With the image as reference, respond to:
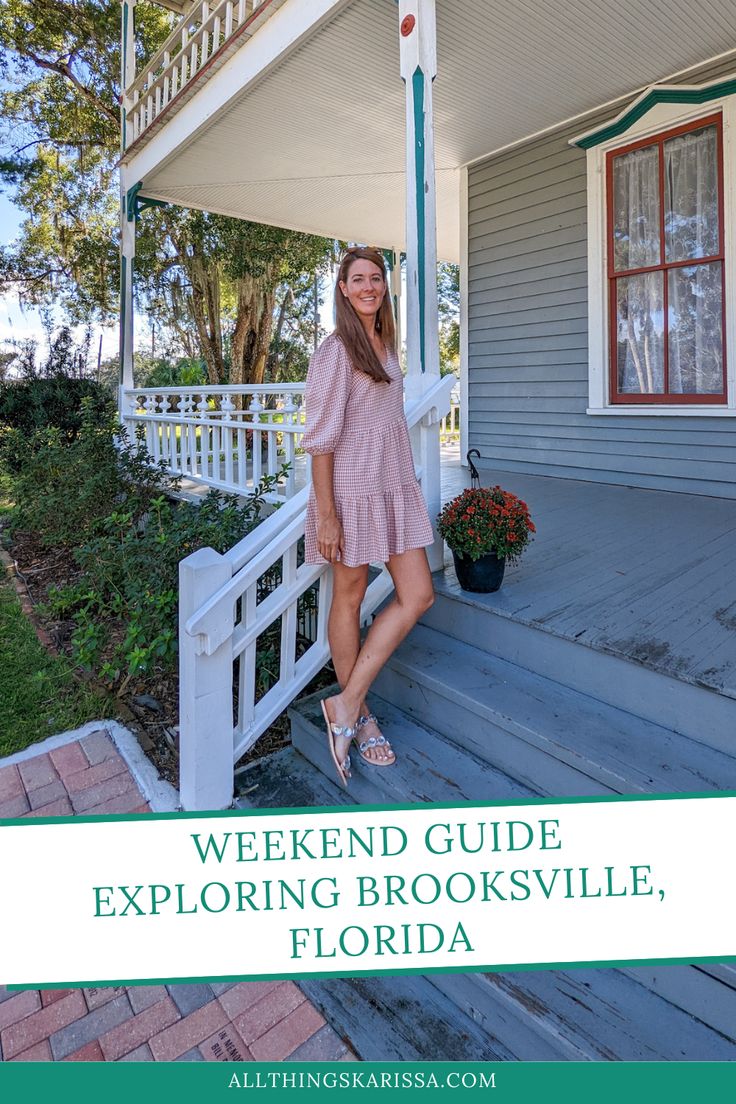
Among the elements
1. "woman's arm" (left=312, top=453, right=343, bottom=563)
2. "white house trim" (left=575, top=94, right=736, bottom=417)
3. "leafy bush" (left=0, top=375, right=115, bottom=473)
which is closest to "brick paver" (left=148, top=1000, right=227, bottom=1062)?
"woman's arm" (left=312, top=453, right=343, bottom=563)

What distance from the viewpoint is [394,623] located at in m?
1.94


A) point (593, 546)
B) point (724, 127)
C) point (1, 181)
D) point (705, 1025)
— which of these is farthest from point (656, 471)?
point (1, 181)

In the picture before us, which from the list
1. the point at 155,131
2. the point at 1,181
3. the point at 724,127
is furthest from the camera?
the point at 1,181

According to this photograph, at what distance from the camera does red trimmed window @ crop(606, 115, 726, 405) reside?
12.9 feet

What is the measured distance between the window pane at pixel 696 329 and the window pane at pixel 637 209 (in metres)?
0.25

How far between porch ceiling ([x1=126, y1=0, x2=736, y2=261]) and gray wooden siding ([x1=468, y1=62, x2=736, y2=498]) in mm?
345

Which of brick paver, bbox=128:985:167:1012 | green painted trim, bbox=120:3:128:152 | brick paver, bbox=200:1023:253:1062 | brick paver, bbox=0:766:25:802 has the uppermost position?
green painted trim, bbox=120:3:128:152

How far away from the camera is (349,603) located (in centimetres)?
197

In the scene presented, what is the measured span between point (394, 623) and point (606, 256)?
367 cm

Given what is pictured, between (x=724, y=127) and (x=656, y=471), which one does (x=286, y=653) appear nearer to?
(x=656, y=471)

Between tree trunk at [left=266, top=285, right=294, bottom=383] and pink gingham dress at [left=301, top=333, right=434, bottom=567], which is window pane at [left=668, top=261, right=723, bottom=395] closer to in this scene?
pink gingham dress at [left=301, top=333, right=434, bottom=567]

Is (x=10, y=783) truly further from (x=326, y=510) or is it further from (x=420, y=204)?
(x=420, y=204)

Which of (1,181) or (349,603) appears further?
(1,181)

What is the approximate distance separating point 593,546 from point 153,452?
420 centimetres
